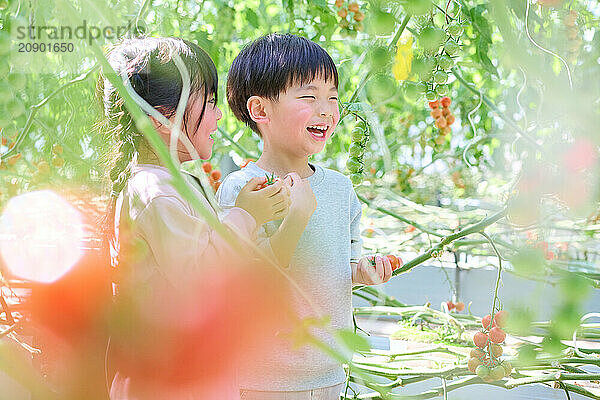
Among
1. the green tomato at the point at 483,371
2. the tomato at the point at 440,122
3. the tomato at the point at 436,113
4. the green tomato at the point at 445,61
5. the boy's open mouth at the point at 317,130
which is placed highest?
the tomato at the point at 436,113

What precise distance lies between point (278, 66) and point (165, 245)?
291 mm

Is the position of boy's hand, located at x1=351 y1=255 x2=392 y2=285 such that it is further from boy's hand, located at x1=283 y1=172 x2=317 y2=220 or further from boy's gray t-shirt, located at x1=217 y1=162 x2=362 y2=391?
boy's hand, located at x1=283 y1=172 x2=317 y2=220

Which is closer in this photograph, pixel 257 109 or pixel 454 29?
pixel 454 29

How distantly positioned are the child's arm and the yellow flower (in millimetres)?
144

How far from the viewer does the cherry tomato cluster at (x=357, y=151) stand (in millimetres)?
786

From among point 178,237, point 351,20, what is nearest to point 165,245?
point 178,237

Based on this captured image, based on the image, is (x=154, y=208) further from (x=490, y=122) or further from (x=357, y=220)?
(x=490, y=122)

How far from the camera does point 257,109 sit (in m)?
0.81

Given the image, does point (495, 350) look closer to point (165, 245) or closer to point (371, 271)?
point (371, 271)

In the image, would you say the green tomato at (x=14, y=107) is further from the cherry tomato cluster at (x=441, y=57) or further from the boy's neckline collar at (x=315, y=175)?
the cherry tomato cluster at (x=441, y=57)

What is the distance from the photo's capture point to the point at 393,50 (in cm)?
64

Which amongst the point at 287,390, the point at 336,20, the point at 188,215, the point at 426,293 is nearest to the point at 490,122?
the point at 426,293

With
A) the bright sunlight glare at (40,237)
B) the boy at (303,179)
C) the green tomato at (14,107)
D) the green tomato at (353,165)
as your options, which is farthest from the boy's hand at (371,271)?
the green tomato at (14,107)

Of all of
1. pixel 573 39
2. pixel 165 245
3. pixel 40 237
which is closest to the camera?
pixel 573 39
